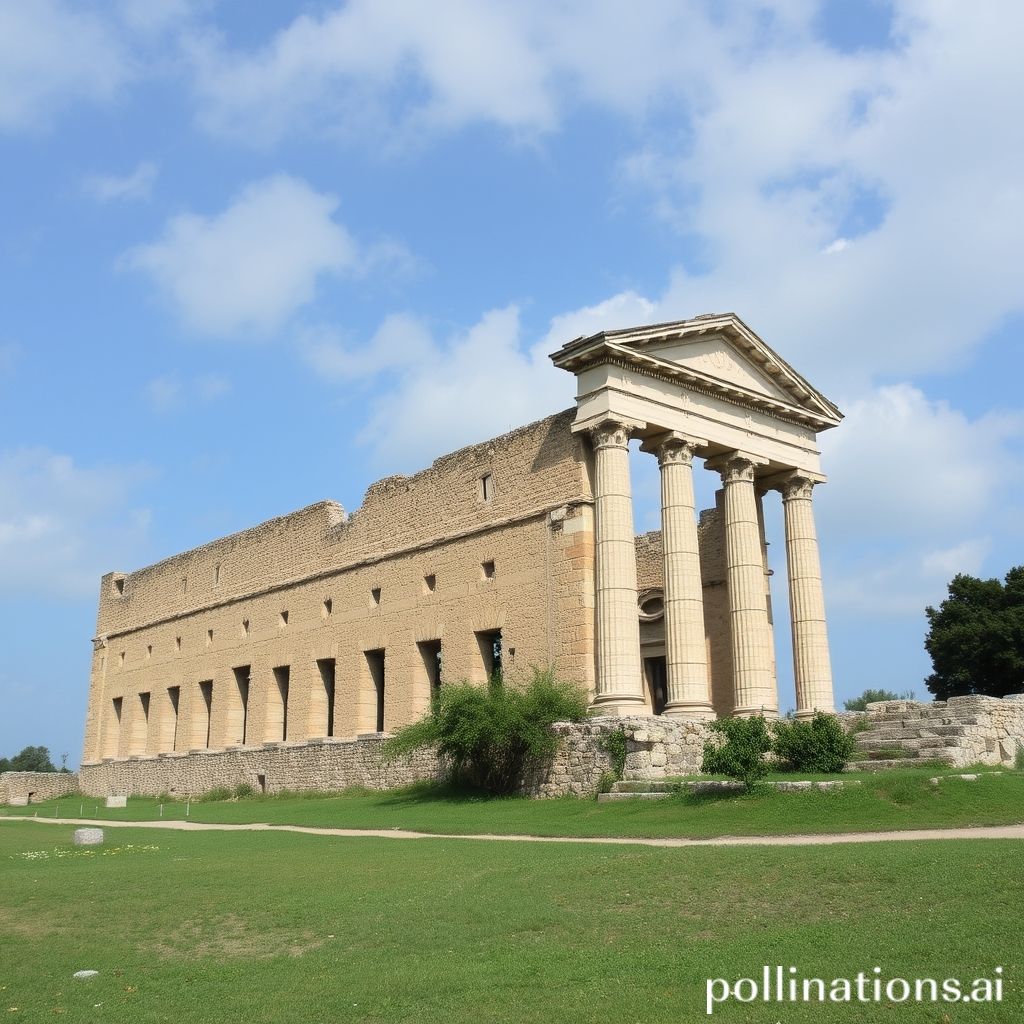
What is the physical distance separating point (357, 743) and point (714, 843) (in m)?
20.1

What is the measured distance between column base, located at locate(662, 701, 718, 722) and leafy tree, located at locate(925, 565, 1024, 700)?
75.1ft

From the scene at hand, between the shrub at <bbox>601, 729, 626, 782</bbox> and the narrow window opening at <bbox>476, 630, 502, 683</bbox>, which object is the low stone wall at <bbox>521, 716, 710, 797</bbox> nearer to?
the shrub at <bbox>601, 729, 626, 782</bbox>

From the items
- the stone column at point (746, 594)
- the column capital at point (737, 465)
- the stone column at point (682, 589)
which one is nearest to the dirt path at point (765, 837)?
the stone column at point (682, 589)

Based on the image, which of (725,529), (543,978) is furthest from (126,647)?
(543,978)

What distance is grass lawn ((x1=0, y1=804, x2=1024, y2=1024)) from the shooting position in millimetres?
7938

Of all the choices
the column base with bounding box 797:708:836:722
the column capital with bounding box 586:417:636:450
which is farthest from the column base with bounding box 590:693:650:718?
the column capital with bounding box 586:417:636:450

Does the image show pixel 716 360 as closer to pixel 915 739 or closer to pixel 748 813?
pixel 915 739

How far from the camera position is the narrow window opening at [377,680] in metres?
35.0

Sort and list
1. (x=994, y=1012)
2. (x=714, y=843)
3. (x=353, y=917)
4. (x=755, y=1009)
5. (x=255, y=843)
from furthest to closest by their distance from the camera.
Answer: (x=255, y=843) → (x=714, y=843) → (x=353, y=917) → (x=755, y=1009) → (x=994, y=1012)

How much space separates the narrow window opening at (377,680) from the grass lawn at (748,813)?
1023 centimetres

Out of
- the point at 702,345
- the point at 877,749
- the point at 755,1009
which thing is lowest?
the point at 755,1009

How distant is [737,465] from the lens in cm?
2989

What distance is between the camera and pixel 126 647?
1941 inches

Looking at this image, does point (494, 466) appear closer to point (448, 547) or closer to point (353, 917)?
point (448, 547)
